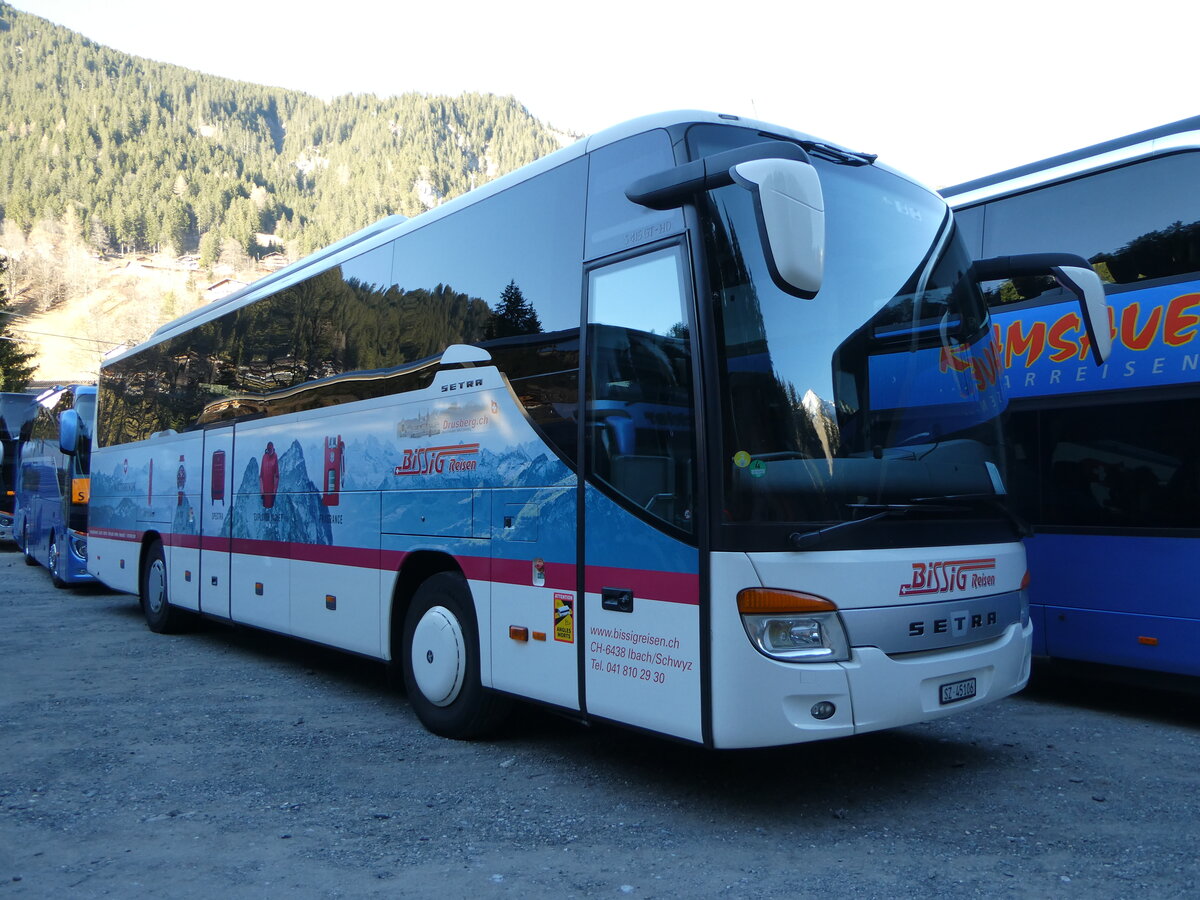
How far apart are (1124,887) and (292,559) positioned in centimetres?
651

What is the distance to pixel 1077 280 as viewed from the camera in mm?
5949

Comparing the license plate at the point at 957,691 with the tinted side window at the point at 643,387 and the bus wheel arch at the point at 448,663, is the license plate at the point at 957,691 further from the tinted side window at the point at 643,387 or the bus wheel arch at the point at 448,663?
the bus wheel arch at the point at 448,663

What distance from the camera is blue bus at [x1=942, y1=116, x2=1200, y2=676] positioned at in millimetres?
7008

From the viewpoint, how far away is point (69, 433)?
16422mm

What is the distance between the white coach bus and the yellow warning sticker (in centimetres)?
2

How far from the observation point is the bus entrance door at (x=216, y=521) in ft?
33.1

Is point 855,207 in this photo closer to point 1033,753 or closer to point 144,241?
point 1033,753

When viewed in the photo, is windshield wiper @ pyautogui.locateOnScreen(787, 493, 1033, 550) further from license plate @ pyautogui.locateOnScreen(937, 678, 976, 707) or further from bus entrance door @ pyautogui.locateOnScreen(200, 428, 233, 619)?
bus entrance door @ pyautogui.locateOnScreen(200, 428, 233, 619)

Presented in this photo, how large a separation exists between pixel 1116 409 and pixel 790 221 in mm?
4404

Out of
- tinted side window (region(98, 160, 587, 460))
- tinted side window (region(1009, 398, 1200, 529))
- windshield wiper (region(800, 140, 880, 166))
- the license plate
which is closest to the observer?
the license plate

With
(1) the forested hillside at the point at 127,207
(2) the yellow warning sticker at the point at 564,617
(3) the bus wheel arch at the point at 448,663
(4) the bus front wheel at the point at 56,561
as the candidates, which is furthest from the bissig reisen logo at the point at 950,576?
(1) the forested hillside at the point at 127,207

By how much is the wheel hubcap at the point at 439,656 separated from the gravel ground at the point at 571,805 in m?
0.33

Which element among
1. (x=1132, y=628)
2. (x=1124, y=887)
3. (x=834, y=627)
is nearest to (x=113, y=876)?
(x=834, y=627)

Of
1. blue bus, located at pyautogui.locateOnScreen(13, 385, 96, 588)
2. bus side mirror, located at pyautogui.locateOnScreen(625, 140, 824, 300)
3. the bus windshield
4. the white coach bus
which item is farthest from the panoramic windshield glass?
the bus windshield
